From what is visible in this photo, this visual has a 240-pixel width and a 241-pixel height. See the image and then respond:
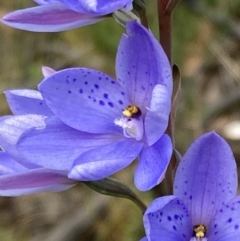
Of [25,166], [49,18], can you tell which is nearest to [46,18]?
[49,18]

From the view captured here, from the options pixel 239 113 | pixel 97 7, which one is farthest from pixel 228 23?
pixel 97 7

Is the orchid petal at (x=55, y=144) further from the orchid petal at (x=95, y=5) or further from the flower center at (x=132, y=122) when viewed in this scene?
the orchid petal at (x=95, y=5)

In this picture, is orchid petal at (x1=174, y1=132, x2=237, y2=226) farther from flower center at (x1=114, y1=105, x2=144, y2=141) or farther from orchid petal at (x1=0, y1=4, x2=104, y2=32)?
orchid petal at (x1=0, y1=4, x2=104, y2=32)

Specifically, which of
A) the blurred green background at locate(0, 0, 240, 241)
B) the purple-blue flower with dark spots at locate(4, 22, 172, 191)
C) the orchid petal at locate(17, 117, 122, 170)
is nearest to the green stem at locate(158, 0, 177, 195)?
the purple-blue flower with dark spots at locate(4, 22, 172, 191)

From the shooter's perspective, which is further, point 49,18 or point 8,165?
point 8,165

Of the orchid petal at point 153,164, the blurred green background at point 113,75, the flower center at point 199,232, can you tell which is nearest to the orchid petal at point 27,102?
the orchid petal at point 153,164

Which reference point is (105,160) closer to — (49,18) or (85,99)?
(85,99)
